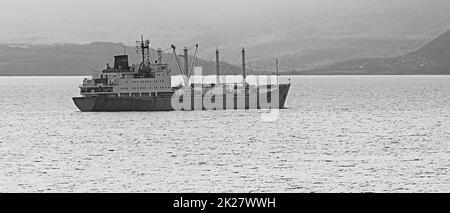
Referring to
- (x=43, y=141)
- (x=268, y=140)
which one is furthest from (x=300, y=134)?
(x=43, y=141)

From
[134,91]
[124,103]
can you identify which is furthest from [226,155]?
[134,91]

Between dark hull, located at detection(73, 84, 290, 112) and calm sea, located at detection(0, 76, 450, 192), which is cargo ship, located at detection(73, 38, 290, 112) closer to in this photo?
dark hull, located at detection(73, 84, 290, 112)

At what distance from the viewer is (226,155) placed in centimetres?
5294

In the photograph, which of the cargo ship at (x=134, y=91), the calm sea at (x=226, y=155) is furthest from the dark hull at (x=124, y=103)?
the calm sea at (x=226, y=155)

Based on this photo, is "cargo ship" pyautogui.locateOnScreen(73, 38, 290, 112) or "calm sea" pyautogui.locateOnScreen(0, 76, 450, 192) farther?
"cargo ship" pyautogui.locateOnScreen(73, 38, 290, 112)

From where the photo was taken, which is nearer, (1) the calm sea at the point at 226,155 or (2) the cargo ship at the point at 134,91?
(1) the calm sea at the point at 226,155

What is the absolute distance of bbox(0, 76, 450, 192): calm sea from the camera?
124 ft

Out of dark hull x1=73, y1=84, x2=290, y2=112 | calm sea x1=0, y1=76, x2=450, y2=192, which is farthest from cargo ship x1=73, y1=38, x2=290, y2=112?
calm sea x1=0, y1=76, x2=450, y2=192

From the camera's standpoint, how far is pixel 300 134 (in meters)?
74.2

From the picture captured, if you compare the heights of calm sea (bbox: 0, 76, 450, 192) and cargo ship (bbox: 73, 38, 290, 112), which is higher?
cargo ship (bbox: 73, 38, 290, 112)

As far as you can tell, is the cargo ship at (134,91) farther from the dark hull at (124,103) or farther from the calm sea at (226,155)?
the calm sea at (226,155)

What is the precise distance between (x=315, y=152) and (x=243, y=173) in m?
14.4

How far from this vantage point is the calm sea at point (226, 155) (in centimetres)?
3772
